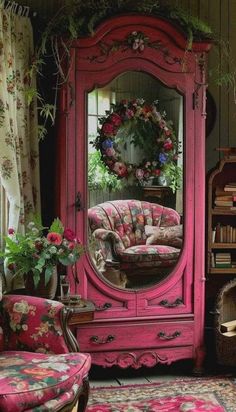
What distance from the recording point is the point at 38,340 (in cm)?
289

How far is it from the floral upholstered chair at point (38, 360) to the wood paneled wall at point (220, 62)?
1947 mm

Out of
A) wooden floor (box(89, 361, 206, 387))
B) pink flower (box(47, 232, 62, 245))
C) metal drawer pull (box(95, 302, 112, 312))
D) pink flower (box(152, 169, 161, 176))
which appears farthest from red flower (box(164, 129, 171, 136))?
wooden floor (box(89, 361, 206, 387))

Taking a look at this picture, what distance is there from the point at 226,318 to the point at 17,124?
1.82 meters

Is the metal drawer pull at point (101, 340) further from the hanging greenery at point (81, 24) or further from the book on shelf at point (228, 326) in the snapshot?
the hanging greenery at point (81, 24)

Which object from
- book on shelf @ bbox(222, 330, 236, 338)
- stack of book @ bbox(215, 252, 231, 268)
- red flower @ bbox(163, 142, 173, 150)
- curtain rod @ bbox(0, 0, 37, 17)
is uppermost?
curtain rod @ bbox(0, 0, 37, 17)

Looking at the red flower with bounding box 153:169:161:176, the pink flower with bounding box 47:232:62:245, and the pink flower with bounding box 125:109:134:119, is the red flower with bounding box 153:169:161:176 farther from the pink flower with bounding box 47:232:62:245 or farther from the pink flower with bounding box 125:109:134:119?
the pink flower with bounding box 47:232:62:245

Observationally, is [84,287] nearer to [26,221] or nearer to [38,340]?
[26,221]

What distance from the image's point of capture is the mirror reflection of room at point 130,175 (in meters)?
3.60

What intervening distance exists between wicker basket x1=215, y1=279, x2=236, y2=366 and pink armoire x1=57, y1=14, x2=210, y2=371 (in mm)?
107

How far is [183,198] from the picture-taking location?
3.74 metres

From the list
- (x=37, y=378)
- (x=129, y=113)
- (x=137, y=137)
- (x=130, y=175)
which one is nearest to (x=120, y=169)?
(x=130, y=175)

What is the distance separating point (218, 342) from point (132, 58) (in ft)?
5.67

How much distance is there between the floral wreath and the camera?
11.8 ft

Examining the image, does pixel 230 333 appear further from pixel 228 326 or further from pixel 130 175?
pixel 130 175
